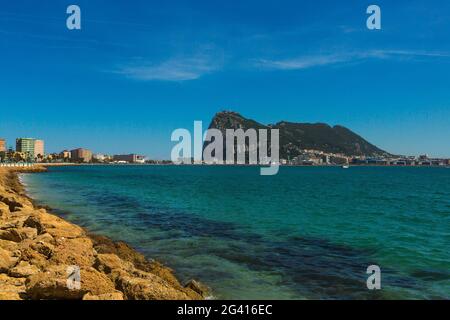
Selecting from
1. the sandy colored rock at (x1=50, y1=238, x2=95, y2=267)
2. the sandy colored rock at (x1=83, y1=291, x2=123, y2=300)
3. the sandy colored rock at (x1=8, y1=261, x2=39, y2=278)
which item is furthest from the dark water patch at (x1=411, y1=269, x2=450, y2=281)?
the sandy colored rock at (x1=8, y1=261, x2=39, y2=278)

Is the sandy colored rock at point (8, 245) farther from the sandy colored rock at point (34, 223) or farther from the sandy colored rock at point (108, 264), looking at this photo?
the sandy colored rock at point (108, 264)

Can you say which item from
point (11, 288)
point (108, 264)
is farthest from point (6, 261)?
point (108, 264)

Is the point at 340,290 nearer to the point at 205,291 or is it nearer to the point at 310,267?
the point at 310,267

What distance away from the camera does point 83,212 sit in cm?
3631

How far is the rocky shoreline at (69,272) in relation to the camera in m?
9.53

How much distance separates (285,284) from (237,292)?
2.07 metres

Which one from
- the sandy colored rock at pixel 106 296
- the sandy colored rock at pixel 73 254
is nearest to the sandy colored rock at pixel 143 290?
the sandy colored rock at pixel 106 296

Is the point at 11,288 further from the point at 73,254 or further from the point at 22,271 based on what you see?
the point at 73,254

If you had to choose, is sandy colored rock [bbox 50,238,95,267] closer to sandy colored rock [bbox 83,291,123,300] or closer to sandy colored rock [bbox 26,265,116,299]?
sandy colored rock [bbox 26,265,116,299]

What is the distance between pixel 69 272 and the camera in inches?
395

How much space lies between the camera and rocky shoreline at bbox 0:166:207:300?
9.53 meters

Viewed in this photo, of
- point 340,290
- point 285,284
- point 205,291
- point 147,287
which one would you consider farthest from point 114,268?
point 340,290

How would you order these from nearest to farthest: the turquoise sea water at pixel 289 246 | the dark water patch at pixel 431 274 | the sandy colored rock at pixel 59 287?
1. the sandy colored rock at pixel 59 287
2. the turquoise sea water at pixel 289 246
3. the dark water patch at pixel 431 274
